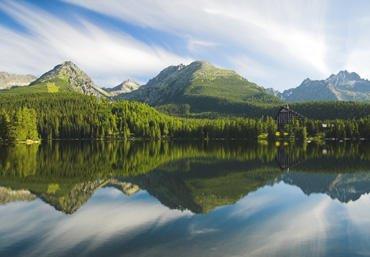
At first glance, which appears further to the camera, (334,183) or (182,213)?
(334,183)

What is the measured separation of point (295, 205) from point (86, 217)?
72.9 ft

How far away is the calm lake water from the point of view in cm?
3038

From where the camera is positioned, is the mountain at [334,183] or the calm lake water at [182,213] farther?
the mountain at [334,183]

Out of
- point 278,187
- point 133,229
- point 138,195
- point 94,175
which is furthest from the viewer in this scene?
point 94,175

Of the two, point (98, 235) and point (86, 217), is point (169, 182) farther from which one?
point (98, 235)

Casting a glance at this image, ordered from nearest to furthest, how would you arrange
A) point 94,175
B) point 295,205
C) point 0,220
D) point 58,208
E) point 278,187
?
point 0,220 → point 58,208 → point 295,205 → point 278,187 → point 94,175

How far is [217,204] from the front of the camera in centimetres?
4691

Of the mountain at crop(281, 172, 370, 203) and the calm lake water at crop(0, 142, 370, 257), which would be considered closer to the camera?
the calm lake water at crop(0, 142, 370, 257)

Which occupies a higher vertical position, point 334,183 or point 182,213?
point 334,183

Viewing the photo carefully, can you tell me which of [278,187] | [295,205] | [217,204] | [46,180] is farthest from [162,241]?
[46,180]

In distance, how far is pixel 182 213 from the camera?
42.3 meters

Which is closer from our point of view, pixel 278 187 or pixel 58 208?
pixel 58 208

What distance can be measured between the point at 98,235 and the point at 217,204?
16596 mm

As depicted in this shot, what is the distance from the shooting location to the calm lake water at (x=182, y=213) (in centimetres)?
3038
